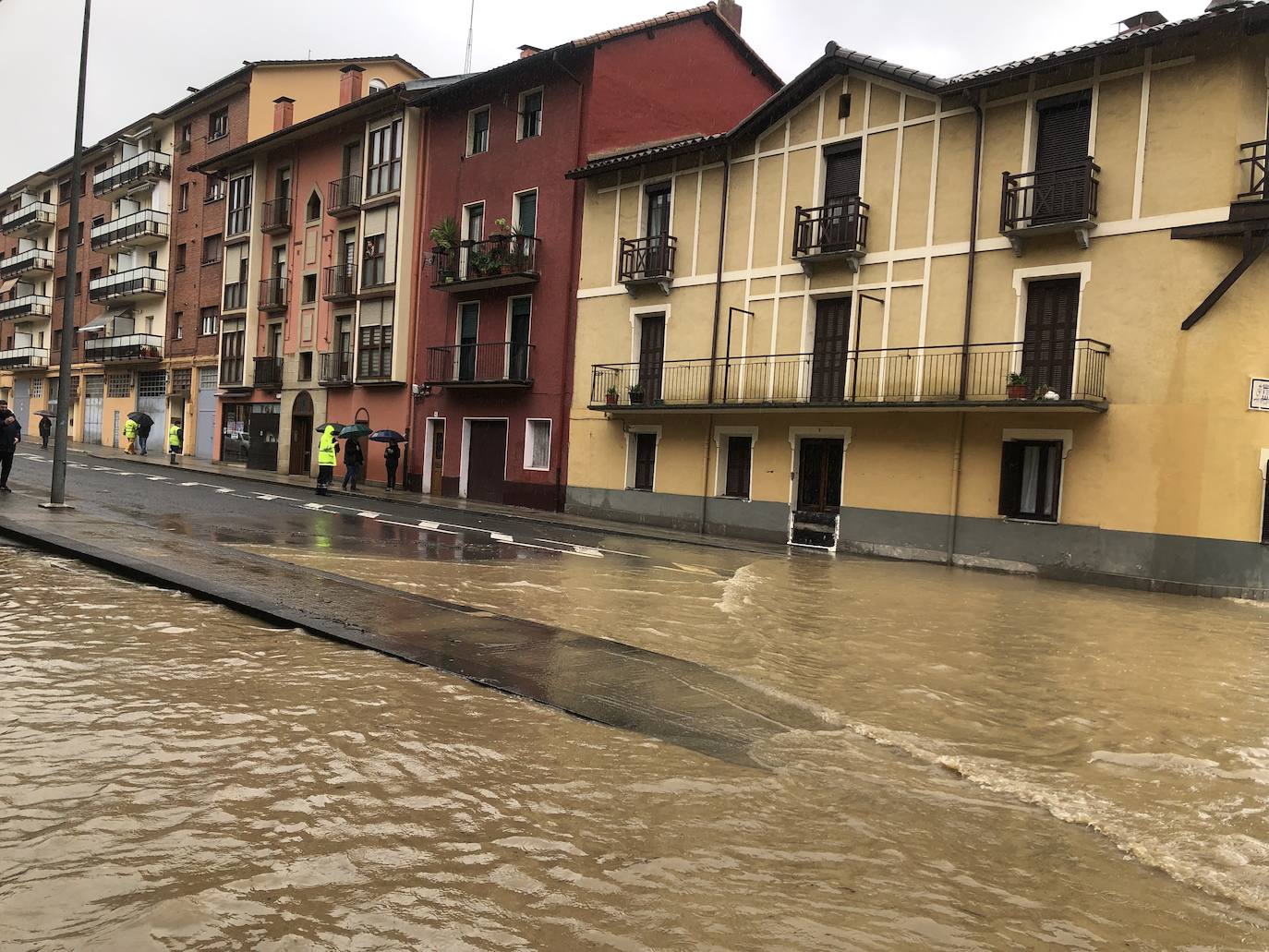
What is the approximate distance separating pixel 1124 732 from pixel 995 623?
4.78 meters

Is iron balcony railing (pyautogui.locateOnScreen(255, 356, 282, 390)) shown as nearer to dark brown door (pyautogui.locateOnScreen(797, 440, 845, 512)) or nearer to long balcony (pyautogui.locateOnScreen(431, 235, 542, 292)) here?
long balcony (pyautogui.locateOnScreen(431, 235, 542, 292))

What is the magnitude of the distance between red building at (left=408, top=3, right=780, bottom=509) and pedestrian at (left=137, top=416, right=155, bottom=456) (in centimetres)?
1509

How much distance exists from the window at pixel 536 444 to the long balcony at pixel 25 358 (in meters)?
43.6

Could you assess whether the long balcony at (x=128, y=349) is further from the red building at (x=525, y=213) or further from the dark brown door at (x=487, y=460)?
the dark brown door at (x=487, y=460)

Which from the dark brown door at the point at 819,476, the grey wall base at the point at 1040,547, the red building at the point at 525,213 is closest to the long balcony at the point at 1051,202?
the grey wall base at the point at 1040,547

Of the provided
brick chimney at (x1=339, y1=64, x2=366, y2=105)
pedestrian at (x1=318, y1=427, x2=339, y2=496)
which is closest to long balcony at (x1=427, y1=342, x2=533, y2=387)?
pedestrian at (x1=318, y1=427, x2=339, y2=496)

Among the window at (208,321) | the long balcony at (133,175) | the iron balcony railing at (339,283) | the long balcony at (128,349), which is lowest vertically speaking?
the long balcony at (128,349)

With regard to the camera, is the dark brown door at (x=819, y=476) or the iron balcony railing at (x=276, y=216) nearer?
the dark brown door at (x=819, y=476)

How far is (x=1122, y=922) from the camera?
3.35 m

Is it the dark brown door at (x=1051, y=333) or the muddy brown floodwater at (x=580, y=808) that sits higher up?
the dark brown door at (x=1051, y=333)

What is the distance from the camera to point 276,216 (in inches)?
A: 1407

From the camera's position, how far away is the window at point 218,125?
1581 inches

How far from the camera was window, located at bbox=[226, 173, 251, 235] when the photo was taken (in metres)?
37.6

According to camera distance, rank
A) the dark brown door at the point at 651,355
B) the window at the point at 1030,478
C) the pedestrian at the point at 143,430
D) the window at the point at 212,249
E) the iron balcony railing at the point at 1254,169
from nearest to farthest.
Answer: the iron balcony railing at the point at 1254,169 → the window at the point at 1030,478 → the dark brown door at the point at 651,355 → the pedestrian at the point at 143,430 → the window at the point at 212,249
